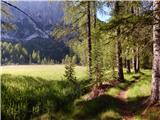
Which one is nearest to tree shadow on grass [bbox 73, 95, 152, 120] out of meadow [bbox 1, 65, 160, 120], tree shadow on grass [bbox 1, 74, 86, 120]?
meadow [bbox 1, 65, 160, 120]

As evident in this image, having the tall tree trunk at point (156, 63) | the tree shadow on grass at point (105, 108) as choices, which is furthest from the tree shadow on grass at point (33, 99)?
the tall tree trunk at point (156, 63)

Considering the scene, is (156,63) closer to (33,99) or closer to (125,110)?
(125,110)

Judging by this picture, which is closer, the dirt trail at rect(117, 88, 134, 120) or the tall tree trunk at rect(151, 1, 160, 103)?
the dirt trail at rect(117, 88, 134, 120)

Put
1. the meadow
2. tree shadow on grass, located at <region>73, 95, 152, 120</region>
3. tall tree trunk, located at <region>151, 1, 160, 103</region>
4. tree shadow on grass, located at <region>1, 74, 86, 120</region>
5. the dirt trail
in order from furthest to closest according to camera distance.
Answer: tree shadow on grass, located at <region>1, 74, 86, 120</region>, tall tree trunk, located at <region>151, 1, 160, 103</region>, the meadow, tree shadow on grass, located at <region>73, 95, 152, 120</region>, the dirt trail

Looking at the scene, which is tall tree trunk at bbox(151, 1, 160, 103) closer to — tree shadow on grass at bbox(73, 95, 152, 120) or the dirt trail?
tree shadow on grass at bbox(73, 95, 152, 120)

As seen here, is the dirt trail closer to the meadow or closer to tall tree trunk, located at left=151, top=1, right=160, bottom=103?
the meadow

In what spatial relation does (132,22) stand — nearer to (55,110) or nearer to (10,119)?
(55,110)

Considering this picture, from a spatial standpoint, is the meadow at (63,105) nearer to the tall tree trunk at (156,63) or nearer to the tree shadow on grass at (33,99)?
the tree shadow on grass at (33,99)

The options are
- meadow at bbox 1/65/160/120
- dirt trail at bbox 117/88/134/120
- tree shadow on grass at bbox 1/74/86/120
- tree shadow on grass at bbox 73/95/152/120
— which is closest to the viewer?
dirt trail at bbox 117/88/134/120

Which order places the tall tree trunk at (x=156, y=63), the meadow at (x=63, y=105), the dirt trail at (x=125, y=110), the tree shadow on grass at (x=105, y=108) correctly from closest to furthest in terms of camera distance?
the dirt trail at (x=125, y=110) < the tree shadow on grass at (x=105, y=108) < the meadow at (x=63, y=105) < the tall tree trunk at (x=156, y=63)

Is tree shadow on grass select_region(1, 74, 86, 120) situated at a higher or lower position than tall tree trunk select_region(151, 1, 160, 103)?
lower

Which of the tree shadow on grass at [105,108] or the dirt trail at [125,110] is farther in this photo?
the tree shadow on grass at [105,108]

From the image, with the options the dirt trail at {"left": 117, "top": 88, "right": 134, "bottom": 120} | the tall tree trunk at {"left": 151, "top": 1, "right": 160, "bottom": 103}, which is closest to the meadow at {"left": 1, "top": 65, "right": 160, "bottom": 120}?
the dirt trail at {"left": 117, "top": 88, "right": 134, "bottom": 120}

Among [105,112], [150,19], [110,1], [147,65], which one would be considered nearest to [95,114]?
[105,112]
